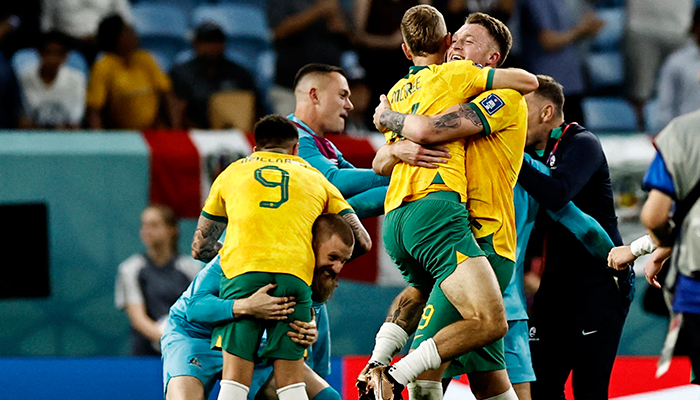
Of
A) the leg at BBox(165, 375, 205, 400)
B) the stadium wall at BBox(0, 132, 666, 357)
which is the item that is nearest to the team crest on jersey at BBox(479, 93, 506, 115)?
the leg at BBox(165, 375, 205, 400)

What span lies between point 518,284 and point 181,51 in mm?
6427

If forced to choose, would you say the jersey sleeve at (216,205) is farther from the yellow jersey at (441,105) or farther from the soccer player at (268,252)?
the yellow jersey at (441,105)

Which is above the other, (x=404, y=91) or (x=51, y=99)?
(x=404, y=91)

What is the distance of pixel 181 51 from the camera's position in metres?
10.5

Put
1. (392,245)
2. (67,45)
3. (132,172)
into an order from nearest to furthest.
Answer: (392,245), (132,172), (67,45)

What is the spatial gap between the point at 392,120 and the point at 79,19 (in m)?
6.01

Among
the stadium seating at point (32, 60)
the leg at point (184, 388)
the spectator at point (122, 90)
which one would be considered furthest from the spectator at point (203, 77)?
the leg at point (184, 388)

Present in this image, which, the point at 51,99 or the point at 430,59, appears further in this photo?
the point at 51,99

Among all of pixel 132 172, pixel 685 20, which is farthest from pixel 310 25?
pixel 685 20

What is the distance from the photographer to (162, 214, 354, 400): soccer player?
4.48 meters

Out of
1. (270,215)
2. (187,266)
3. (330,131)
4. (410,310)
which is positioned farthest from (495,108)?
(187,266)

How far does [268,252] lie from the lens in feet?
14.7

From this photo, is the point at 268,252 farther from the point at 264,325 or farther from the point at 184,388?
the point at 184,388

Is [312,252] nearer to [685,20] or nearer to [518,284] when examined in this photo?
[518,284]
